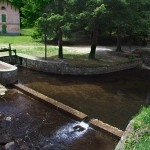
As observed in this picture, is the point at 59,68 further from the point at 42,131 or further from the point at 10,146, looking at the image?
the point at 10,146

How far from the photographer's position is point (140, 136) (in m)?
7.78

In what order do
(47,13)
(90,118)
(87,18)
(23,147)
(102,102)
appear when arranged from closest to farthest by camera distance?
1. (23,147)
2. (90,118)
3. (102,102)
4. (87,18)
5. (47,13)

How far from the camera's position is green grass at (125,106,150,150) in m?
7.12

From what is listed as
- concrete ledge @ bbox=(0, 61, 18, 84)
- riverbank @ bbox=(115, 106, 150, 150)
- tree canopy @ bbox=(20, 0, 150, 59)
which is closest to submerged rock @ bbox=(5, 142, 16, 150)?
riverbank @ bbox=(115, 106, 150, 150)

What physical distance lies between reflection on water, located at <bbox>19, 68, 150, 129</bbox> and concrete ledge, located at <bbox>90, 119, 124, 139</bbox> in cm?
108

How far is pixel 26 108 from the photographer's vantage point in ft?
44.8

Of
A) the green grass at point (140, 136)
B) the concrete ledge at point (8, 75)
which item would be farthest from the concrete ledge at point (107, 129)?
the concrete ledge at point (8, 75)

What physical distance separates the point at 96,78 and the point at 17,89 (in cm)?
684

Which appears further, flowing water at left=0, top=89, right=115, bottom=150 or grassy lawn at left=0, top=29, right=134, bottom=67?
grassy lawn at left=0, top=29, right=134, bottom=67

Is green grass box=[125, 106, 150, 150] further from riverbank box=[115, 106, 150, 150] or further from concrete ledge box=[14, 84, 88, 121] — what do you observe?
concrete ledge box=[14, 84, 88, 121]

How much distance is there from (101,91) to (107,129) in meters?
6.56

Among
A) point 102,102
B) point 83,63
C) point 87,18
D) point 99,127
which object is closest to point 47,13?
point 87,18

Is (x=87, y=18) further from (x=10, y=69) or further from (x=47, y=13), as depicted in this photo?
(x=10, y=69)

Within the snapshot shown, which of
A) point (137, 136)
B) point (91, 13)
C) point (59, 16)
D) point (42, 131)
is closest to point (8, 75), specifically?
point (59, 16)
